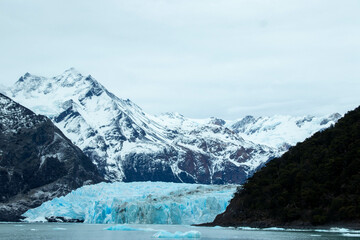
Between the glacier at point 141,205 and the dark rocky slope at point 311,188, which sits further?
the glacier at point 141,205

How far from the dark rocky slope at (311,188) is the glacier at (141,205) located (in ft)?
68.8

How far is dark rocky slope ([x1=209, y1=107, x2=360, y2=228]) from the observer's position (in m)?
87.2

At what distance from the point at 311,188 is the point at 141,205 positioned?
5474 centimetres

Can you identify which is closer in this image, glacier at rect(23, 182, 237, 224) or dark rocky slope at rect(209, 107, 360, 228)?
dark rocky slope at rect(209, 107, 360, 228)

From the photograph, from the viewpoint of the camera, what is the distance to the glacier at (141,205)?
135750 millimetres

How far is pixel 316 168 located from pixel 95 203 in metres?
70.6

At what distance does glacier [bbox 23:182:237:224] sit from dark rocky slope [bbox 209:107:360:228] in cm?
2098

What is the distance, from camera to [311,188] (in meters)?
92.9

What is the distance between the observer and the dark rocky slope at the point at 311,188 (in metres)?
87.2

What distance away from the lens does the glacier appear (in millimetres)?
135750

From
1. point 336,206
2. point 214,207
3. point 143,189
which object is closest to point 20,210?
point 143,189

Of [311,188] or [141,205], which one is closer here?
[311,188]

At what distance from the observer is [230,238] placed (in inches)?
2985

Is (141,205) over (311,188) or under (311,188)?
under
